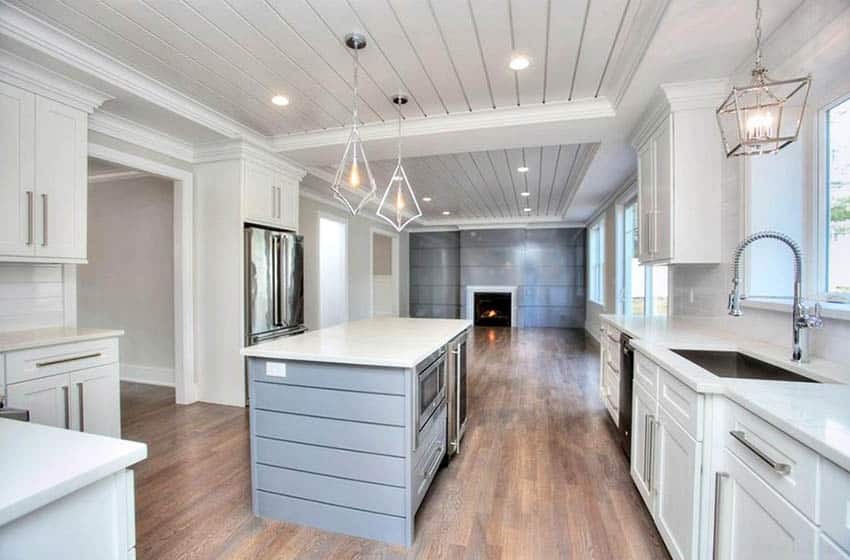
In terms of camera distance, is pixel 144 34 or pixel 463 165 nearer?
pixel 144 34

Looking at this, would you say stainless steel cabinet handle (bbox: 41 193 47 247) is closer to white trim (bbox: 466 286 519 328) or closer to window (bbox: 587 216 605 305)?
window (bbox: 587 216 605 305)

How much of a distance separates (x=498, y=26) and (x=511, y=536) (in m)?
2.66

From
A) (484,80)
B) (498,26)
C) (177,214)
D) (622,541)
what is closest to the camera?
(622,541)

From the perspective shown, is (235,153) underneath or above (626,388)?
above

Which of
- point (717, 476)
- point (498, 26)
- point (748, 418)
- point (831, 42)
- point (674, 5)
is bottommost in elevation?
point (717, 476)

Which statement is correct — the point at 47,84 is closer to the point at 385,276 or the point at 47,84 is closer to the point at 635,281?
the point at 635,281

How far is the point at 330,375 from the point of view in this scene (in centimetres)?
187

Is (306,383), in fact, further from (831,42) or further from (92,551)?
(831,42)

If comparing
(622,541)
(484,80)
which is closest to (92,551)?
(622,541)

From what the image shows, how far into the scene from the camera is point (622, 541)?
1.85 meters

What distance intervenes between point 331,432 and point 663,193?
268cm

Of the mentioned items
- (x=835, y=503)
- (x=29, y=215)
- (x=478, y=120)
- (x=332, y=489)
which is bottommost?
(x=332, y=489)

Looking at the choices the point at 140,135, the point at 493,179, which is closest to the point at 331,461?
the point at 140,135

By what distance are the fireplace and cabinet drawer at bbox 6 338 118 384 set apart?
7.92 meters
